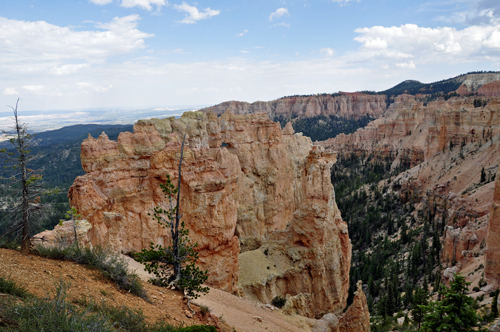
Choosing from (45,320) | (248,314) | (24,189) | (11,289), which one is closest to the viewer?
(45,320)

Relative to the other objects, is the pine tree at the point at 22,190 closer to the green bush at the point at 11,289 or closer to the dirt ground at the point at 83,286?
the dirt ground at the point at 83,286

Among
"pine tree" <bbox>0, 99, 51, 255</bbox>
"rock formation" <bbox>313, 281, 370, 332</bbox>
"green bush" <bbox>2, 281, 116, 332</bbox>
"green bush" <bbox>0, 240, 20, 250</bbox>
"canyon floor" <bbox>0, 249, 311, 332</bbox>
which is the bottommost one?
"rock formation" <bbox>313, 281, 370, 332</bbox>

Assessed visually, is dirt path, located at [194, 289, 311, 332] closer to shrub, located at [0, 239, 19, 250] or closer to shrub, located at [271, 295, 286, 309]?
shrub, located at [271, 295, 286, 309]

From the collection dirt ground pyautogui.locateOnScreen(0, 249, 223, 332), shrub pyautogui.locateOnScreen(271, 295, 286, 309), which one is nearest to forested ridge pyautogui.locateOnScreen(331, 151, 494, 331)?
shrub pyautogui.locateOnScreen(271, 295, 286, 309)

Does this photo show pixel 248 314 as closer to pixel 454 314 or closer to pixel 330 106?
pixel 454 314

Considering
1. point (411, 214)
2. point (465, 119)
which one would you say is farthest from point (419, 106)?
point (411, 214)

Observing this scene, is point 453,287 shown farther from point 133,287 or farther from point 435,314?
point 133,287

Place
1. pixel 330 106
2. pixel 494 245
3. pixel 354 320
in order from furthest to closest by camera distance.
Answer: pixel 330 106 < pixel 494 245 < pixel 354 320

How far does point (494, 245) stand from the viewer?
83.4 feet

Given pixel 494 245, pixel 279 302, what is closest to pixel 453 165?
pixel 494 245

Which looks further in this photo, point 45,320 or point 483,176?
point 483,176

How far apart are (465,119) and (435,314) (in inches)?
2646

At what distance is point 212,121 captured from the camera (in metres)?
28.9

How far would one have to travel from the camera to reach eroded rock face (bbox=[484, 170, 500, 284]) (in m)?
25.2
